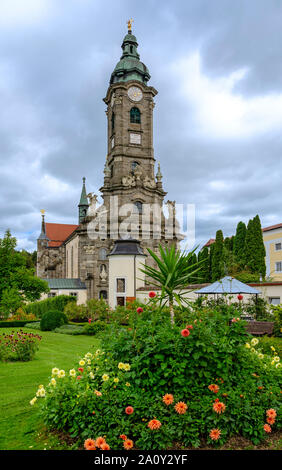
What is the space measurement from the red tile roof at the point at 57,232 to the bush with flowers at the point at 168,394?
196 ft

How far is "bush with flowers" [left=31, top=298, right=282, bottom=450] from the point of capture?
193 inches

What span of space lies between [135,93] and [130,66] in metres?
4.21

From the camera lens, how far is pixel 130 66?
46812 millimetres

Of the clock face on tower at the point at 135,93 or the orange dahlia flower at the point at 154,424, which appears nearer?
the orange dahlia flower at the point at 154,424

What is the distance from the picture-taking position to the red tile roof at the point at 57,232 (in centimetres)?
6456

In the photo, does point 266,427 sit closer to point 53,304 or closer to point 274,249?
point 53,304

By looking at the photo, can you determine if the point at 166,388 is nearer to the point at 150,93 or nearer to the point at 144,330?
the point at 144,330

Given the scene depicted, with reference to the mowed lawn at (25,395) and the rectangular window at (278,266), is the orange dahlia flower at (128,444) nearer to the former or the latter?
the mowed lawn at (25,395)

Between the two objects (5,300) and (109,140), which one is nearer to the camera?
(5,300)

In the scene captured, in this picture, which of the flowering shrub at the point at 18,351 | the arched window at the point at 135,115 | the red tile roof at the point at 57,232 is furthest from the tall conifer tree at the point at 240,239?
the red tile roof at the point at 57,232

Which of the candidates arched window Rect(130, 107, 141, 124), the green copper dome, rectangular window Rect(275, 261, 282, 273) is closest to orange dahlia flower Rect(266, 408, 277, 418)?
rectangular window Rect(275, 261, 282, 273)
